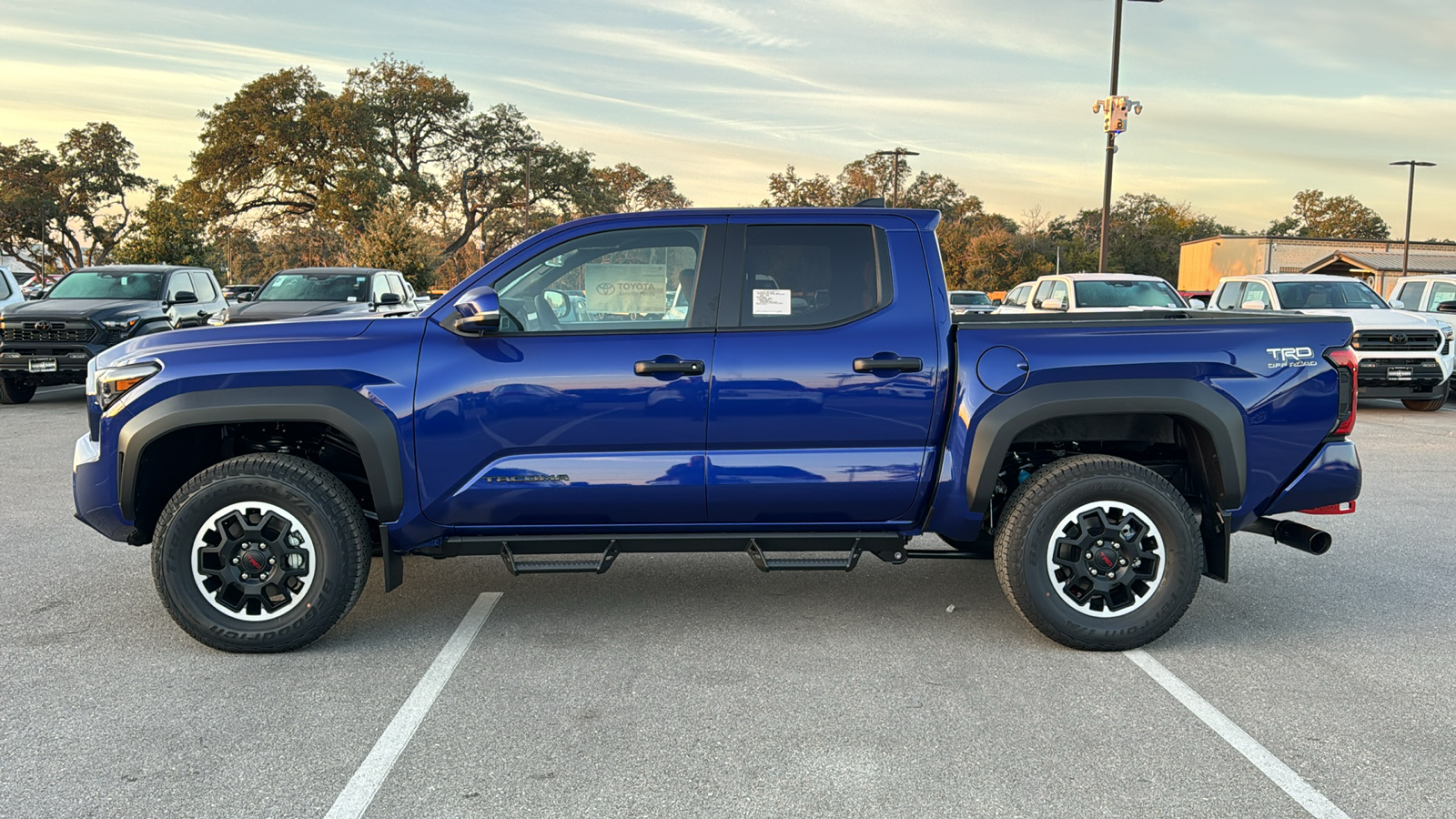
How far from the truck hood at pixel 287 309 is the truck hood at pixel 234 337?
34.9 ft

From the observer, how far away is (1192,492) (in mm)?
5219

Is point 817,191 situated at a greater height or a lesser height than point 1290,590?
greater

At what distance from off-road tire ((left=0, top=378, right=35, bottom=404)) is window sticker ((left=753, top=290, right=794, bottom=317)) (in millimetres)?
13550

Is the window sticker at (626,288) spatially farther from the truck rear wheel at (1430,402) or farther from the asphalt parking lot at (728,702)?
the truck rear wheel at (1430,402)

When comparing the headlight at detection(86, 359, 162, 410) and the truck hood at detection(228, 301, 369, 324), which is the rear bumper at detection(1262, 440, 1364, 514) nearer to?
the headlight at detection(86, 359, 162, 410)

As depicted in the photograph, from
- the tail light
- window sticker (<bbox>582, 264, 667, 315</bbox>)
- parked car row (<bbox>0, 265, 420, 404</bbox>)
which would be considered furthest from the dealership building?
window sticker (<bbox>582, 264, 667, 315</bbox>)

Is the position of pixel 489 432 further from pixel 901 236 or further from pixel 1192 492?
pixel 1192 492

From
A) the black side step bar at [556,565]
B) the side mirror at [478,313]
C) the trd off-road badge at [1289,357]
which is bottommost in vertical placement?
the black side step bar at [556,565]

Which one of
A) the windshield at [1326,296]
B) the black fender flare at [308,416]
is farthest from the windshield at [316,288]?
the windshield at [1326,296]

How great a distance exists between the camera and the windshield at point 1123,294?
1579cm

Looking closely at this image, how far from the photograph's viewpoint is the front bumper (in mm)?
4781

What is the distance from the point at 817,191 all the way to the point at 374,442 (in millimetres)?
76843

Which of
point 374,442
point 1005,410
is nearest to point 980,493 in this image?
point 1005,410

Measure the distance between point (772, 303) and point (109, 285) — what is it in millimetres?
14165
